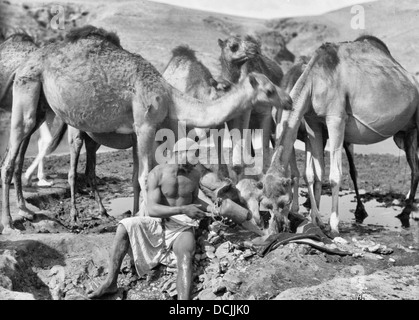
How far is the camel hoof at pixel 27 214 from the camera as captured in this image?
977cm

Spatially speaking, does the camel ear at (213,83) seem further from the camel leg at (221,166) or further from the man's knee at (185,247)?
the man's knee at (185,247)

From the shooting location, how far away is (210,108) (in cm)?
896

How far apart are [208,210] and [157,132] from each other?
1.68m

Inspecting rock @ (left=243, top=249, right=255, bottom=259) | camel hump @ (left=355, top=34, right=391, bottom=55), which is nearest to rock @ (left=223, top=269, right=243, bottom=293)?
rock @ (left=243, top=249, right=255, bottom=259)

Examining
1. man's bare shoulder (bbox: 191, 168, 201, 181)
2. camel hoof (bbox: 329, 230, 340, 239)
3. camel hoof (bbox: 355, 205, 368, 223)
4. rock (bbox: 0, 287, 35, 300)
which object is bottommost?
camel hoof (bbox: 355, 205, 368, 223)

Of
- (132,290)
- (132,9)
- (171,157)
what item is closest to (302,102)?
(171,157)

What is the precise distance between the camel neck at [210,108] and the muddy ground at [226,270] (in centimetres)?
Answer: 137

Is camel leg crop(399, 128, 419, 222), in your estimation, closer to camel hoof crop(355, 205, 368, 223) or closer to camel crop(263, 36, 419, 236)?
camel crop(263, 36, 419, 236)

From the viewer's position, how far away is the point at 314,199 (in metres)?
9.93

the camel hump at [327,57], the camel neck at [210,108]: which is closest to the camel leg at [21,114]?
the camel neck at [210,108]

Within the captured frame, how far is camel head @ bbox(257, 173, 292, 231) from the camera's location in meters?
8.27

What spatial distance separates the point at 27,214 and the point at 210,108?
2884mm

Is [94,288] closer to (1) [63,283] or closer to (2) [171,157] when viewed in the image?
(1) [63,283]

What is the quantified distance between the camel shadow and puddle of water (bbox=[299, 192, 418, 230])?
13.9 feet
